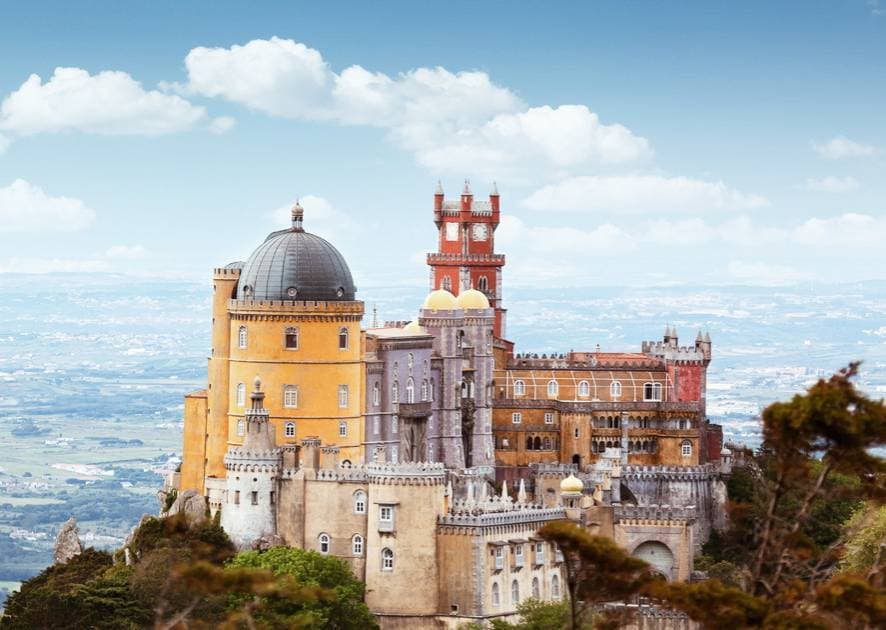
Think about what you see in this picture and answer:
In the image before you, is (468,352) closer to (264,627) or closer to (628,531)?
(628,531)

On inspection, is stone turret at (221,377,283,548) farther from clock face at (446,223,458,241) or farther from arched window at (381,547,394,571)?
clock face at (446,223,458,241)

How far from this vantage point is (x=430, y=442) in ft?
436

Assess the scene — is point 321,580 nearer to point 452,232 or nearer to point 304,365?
point 304,365

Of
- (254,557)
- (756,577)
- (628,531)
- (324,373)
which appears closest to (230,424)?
(324,373)

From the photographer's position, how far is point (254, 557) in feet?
363

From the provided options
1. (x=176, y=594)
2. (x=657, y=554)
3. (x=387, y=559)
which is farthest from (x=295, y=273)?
(x=657, y=554)

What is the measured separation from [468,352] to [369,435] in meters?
15.0

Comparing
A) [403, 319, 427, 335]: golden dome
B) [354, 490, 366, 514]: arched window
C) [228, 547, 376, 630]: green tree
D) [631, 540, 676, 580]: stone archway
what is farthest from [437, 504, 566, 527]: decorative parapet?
[403, 319, 427, 335]: golden dome

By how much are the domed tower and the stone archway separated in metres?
16.3

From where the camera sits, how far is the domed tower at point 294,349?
122 m

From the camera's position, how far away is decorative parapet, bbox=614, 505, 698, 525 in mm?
124750

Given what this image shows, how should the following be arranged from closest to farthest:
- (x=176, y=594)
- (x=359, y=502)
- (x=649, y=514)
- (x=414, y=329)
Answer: (x=176, y=594), (x=359, y=502), (x=649, y=514), (x=414, y=329)

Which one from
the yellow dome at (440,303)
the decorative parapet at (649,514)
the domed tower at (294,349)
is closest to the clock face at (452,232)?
the yellow dome at (440,303)

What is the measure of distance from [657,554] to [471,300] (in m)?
22.0
